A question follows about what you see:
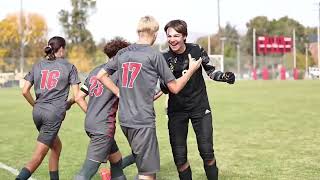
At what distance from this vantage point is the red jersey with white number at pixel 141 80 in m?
4.95

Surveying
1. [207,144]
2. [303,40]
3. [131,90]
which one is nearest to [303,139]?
[207,144]

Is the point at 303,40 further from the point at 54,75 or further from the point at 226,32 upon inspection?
the point at 54,75

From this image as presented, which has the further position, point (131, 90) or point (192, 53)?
point (192, 53)

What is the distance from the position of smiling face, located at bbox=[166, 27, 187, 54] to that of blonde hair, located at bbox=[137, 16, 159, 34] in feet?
3.44

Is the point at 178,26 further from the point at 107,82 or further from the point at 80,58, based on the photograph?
the point at 80,58

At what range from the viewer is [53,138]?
265 inches

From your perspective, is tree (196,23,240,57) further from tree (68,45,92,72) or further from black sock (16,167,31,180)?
black sock (16,167,31,180)

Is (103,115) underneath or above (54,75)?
underneath

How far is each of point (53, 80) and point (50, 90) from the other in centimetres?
13

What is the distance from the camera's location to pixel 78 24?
250ft

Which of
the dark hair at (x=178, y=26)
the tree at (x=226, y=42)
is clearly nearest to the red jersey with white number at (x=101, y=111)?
the dark hair at (x=178, y=26)

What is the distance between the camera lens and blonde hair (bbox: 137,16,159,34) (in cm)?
489

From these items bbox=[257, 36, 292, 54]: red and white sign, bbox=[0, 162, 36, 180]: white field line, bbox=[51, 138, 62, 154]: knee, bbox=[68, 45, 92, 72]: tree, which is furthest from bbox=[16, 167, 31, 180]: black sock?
bbox=[257, 36, 292, 54]: red and white sign

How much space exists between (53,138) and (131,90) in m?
2.15
